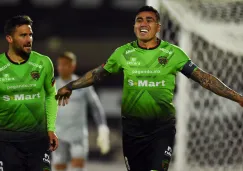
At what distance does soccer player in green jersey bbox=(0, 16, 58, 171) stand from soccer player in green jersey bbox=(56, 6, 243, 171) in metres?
0.77

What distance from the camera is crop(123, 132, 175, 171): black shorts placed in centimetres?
660

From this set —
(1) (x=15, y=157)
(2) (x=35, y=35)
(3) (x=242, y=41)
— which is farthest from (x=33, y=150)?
(2) (x=35, y=35)

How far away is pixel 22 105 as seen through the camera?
652 centimetres

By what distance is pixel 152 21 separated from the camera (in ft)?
21.7

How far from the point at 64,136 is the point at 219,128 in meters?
3.55

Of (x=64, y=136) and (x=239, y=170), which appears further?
(x=239, y=170)

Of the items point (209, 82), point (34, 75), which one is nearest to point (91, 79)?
point (34, 75)

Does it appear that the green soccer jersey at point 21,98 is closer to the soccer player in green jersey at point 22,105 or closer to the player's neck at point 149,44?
the soccer player in green jersey at point 22,105

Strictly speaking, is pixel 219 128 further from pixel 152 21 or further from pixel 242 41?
pixel 152 21

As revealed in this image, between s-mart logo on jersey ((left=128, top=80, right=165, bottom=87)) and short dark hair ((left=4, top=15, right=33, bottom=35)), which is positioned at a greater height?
short dark hair ((left=4, top=15, right=33, bottom=35))

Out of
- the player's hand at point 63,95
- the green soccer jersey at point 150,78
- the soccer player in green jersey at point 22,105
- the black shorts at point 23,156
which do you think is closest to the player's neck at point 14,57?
the soccer player in green jersey at point 22,105

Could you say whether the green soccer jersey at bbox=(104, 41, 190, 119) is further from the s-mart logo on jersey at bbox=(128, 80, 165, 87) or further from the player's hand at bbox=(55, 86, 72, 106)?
the player's hand at bbox=(55, 86, 72, 106)

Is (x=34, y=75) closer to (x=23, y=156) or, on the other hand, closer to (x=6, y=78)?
(x=6, y=78)

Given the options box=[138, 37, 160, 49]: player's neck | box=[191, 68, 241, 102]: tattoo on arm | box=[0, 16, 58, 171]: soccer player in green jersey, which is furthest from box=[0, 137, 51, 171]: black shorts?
box=[191, 68, 241, 102]: tattoo on arm
